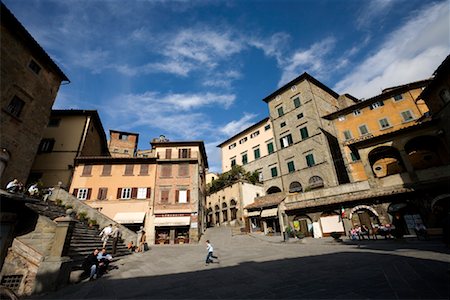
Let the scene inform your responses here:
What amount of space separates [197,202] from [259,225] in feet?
28.3

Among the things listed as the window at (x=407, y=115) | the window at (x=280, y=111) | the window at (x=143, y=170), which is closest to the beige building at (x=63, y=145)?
the window at (x=143, y=170)

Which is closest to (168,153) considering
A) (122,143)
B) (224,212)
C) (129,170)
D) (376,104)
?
(129,170)

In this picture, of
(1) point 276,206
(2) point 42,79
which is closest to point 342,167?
(1) point 276,206

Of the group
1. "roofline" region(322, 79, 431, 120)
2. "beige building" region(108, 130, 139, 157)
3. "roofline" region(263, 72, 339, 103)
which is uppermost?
"roofline" region(263, 72, 339, 103)

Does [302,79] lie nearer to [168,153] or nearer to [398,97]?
[398,97]

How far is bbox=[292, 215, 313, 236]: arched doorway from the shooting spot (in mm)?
21672

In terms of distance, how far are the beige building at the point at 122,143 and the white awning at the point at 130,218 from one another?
710 inches

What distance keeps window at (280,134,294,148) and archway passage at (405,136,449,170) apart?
13628 mm

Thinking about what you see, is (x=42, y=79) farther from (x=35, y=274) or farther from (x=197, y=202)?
(x=197, y=202)

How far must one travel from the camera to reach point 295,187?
95.6ft

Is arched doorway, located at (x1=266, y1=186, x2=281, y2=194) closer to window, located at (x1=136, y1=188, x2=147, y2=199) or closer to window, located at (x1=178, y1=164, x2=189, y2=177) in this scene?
window, located at (x1=178, y1=164, x2=189, y2=177)

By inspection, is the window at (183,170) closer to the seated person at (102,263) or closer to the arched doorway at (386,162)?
the seated person at (102,263)

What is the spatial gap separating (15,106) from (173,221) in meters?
16.4

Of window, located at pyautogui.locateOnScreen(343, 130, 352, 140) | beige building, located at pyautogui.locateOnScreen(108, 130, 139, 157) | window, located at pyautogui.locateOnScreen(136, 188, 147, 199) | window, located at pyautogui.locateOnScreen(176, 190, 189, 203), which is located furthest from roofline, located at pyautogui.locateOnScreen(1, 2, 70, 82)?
window, located at pyautogui.locateOnScreen(343, 130, 352, 140)
